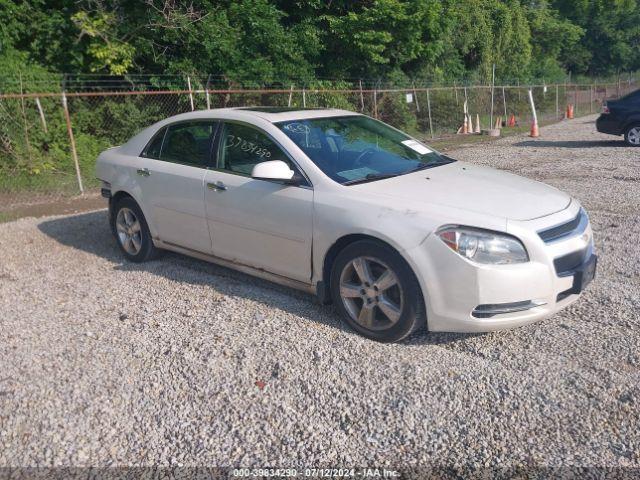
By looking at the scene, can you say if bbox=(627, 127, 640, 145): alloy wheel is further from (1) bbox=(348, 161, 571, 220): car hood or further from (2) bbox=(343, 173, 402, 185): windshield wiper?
(2) bbox=(343, 173, 402, 185): windshield wiper

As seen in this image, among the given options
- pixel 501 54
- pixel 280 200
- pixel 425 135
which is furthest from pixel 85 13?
pixel 501 54

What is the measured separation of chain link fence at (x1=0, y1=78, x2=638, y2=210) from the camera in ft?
37.3

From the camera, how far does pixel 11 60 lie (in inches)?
560

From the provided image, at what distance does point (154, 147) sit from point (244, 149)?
4.40ft

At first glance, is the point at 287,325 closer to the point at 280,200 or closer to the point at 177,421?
the point at 280,200

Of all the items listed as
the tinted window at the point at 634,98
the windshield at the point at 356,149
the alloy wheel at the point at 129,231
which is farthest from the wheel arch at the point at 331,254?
the tinted window at the point at 634,98

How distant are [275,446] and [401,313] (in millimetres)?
1305

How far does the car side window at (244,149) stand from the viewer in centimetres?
488

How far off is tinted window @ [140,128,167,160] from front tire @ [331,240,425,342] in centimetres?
255

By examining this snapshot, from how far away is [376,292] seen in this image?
4113 mm

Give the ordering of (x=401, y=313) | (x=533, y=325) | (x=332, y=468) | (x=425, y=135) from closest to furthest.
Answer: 1. (x=332, y=468)
2. (x=401, y=313)
3. (x=533, y=325)
4. (x=425, y=135)

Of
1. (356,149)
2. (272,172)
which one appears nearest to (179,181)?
(272,172)

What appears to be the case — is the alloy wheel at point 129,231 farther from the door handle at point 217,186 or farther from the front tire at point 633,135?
the front tire at point 633,135

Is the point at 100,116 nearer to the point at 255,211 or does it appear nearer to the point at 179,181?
the point at 179,181
